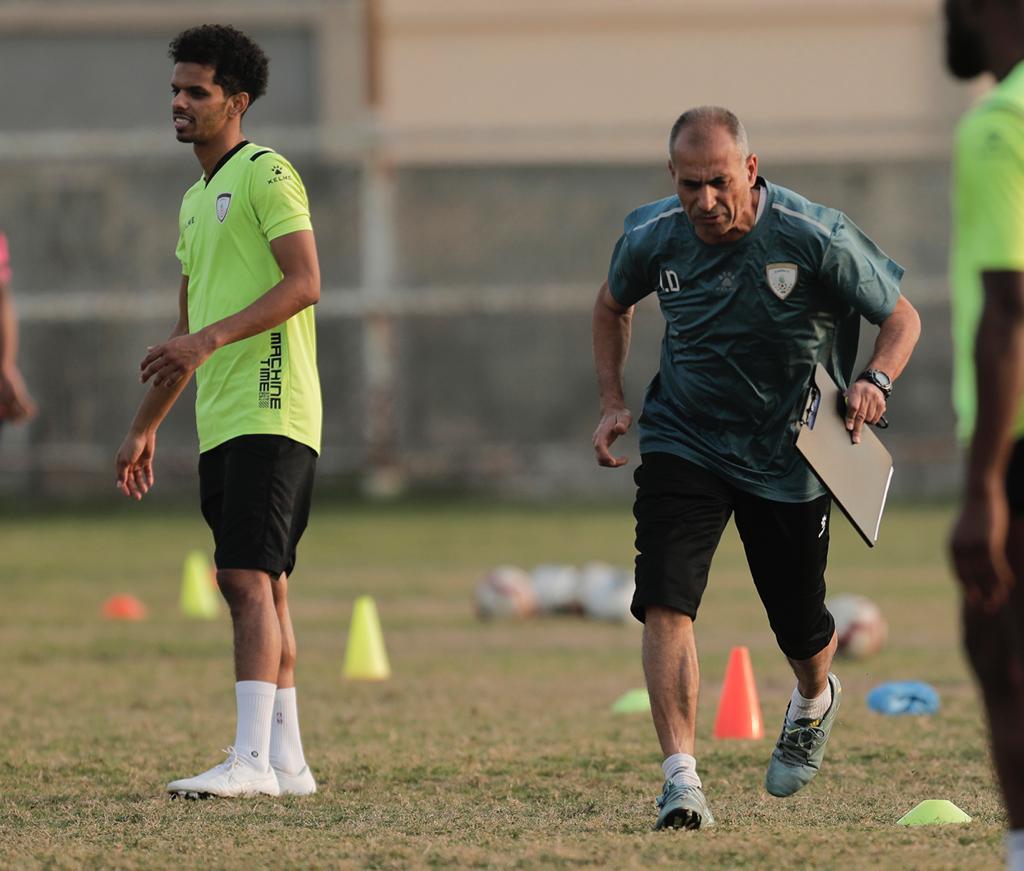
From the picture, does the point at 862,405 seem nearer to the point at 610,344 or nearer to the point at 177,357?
the point at 610,344

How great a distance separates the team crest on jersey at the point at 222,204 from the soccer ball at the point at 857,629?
4950mm

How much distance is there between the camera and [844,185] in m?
24.6

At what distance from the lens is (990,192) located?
3680 mm

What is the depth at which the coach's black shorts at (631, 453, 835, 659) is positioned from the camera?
5754 mm

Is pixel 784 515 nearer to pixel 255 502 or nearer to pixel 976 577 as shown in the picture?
pixel 255 502

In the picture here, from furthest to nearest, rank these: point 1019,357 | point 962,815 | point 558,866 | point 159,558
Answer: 1. point 159,558
2. point 962,815
3. point 558,866
4. point 1019,357

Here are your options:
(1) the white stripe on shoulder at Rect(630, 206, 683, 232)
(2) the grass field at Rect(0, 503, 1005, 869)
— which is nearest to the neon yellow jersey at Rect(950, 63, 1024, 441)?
(2) the grass field at Rect(0, 503, 1005, 869)

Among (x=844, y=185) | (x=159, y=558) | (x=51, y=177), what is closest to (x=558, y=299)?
(x=844, y=185)

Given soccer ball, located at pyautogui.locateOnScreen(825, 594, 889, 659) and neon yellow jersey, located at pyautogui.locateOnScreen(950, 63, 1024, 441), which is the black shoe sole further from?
soccer ball, located at pyautogui.locateOnScreen(825, 594, 889, 659)

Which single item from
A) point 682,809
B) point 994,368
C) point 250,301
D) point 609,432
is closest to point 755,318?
point 609,432

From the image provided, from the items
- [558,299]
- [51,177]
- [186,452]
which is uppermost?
[51,177]

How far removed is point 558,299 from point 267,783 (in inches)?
710

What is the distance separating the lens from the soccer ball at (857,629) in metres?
10.2

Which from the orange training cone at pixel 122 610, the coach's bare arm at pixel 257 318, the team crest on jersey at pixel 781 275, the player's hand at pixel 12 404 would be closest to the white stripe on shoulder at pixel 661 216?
the team crest on jersey at pixel 781 275
